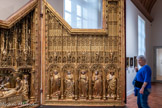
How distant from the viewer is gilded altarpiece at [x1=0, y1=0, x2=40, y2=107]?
5016mm

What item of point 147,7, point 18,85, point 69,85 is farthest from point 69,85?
point 147,7

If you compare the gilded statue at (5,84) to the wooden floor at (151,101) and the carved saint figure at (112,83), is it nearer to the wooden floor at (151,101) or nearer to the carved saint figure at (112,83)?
the carved saint figure at (112,83)

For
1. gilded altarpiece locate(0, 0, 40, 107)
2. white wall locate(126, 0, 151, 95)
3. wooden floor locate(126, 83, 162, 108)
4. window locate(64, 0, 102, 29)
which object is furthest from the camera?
white wall locate(126, 0, 151, 95)

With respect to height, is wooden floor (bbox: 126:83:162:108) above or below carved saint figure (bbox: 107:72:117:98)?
below

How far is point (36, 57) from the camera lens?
18.5 ft

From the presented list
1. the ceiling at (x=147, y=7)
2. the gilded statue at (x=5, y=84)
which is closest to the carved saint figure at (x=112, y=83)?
the gilded statue at (x=5, y=84)

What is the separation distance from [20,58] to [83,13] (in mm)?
4190

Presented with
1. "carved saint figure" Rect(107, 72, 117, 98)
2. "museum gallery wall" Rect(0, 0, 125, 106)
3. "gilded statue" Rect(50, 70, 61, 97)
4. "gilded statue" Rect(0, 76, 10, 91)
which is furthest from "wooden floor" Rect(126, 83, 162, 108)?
"gilded statue" Rect(0, 76, 10, 91)

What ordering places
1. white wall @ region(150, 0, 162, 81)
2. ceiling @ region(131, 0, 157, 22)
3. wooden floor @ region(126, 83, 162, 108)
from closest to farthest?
wooden floor @ region(126, 83, 162, 108)
ceiling @ region(131, 0, 157, 22)
white wall @ region(150, 0, 162, 81)

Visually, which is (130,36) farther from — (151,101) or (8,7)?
(8,7)

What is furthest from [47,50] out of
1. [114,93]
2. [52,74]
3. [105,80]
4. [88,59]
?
[114,93]

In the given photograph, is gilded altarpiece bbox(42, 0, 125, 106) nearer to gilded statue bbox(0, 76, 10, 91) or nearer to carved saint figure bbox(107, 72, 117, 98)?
carved saint figure bbox(107, 72, 117, 98)

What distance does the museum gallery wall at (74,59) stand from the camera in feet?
18.5

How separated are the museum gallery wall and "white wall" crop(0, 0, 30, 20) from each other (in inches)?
15.8
